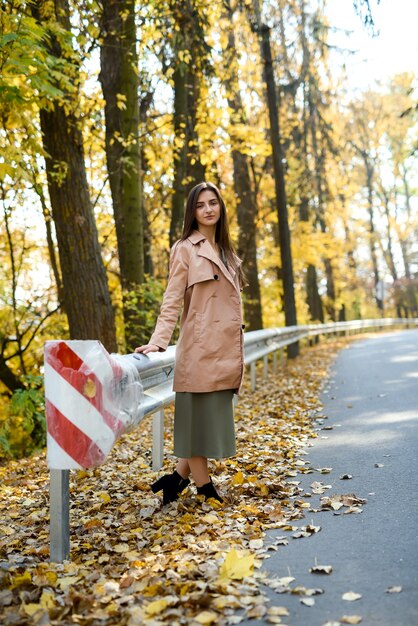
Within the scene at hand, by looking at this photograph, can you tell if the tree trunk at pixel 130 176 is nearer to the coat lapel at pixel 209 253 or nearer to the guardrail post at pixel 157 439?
the guardrail post at pixel 157 439

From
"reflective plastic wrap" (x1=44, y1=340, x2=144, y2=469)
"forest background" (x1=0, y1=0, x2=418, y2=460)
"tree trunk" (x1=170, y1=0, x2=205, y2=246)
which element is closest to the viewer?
"reflective plastic wrap" (x1=44, y1=340, x2=144, y2=469)

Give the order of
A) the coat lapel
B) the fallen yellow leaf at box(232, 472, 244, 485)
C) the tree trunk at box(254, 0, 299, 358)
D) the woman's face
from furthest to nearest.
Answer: the tree trunk at box(254, 0, 299, 358)
the fallen yellow leaf at box(232, 472, 244, 485)
the woman's face
the coat lapel

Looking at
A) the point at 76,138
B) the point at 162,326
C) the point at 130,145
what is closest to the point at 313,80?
the point at 130,145

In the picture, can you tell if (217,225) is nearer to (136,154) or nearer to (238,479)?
(238,479)

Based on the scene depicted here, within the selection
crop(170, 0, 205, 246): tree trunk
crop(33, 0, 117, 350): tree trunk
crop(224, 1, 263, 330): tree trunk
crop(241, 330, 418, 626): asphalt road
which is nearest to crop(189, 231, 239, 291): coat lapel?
crop(241, 330, 418, 626): asphalt road

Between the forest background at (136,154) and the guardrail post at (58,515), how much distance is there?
3.82 meters

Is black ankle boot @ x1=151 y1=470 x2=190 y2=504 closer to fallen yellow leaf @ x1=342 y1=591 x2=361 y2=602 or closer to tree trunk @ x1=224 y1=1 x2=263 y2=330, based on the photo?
fallen yellow leaf @ x1=342 y1=591 x2=361 y2=602

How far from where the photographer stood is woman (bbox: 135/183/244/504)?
5.01m

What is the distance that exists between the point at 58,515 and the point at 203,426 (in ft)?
4.33

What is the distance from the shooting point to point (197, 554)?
407 centimetres

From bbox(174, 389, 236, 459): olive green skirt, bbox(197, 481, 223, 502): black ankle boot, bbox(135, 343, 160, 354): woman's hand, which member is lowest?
bbox(197, 481, 223, 502): black ankle boot

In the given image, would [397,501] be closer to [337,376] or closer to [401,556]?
[401,556]

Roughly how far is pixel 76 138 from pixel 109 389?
5.62 meters

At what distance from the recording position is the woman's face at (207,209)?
5.25m
